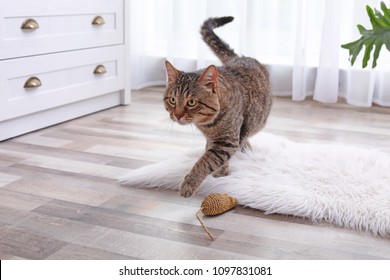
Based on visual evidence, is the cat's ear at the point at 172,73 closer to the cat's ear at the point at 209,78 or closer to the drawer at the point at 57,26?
the cat's ear at the point at 209,78

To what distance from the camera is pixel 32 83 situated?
8.46ft

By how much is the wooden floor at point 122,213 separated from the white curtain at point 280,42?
0.60 m

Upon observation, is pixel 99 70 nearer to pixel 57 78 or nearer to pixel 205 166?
pixel 57 78

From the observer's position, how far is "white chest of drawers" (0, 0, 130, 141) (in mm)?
2473

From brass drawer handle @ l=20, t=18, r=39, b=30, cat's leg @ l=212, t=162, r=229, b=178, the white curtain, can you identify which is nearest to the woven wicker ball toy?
cat's leg @ l=212, t=162, r=229, b=178

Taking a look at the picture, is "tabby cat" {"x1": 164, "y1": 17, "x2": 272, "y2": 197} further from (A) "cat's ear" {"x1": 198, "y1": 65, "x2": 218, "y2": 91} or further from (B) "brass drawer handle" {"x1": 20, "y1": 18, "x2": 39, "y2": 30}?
(B) "brass drawer handle" {"x1": 20, "y1": 18, "x2": 39, "y2": 30}

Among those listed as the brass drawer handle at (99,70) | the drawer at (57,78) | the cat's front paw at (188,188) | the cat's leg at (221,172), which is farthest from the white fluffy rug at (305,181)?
the brass drawer handle at (99,70)

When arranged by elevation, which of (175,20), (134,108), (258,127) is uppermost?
(175,20)

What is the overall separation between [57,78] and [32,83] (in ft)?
0.65

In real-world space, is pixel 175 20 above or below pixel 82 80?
above

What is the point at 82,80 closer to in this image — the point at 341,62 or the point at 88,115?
the point at 88,115

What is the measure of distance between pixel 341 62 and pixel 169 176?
5.87 feet

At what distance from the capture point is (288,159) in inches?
83.7
